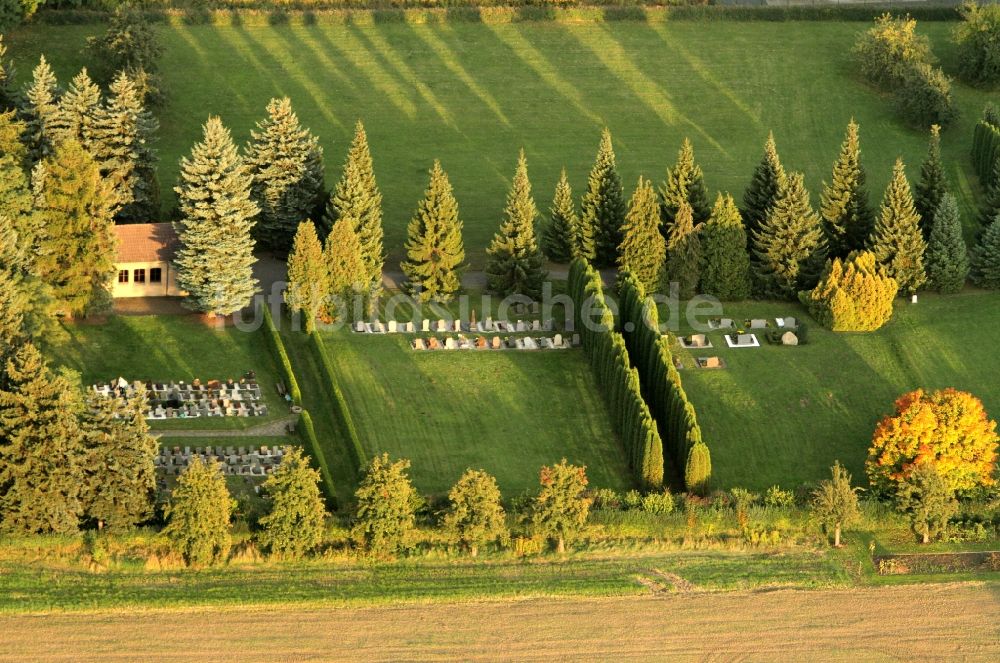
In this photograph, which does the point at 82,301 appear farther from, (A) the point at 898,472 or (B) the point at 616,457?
(A) the point at 898,472

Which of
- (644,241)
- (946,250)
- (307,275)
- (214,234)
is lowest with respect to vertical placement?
(307,275)

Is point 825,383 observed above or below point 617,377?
below

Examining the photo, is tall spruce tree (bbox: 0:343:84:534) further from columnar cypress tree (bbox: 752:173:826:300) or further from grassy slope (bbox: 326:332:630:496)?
columnar cypress tree (bbox: 752:173:826:300)

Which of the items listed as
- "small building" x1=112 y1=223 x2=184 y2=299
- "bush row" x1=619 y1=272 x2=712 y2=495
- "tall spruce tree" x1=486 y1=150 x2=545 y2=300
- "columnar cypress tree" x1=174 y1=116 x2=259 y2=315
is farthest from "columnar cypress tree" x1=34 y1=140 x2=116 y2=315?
"bush row" x1=619 y1=272 x2=712 y2=495

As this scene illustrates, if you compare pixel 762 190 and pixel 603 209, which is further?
pixel 762 190

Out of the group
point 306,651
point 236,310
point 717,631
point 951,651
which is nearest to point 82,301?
point 236,310

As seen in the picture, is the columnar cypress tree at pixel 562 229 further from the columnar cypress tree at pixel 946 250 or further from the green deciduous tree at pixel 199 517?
the green deciduous tree at pixel 199 517

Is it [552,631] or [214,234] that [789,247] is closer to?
[214,234]

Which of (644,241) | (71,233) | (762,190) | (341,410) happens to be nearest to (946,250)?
(762,190)
